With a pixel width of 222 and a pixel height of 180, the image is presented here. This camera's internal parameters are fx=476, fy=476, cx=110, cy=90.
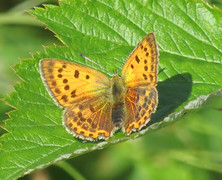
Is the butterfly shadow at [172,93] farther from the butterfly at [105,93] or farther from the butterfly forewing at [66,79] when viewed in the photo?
the butterfly forewing at [66,79]

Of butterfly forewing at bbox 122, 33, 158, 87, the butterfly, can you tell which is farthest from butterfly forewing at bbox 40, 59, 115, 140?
butterfly forewing at bbox 122, 33, 158, 87

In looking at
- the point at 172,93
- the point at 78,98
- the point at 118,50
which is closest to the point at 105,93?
the point at 78,98

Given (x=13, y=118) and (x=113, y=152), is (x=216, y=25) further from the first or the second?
(x=113, y=152)

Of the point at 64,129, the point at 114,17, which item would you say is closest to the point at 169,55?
the point at 114,17

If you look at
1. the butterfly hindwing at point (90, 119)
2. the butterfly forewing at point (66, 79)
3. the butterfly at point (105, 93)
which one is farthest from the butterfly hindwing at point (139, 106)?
the butterfly forewing at point (66, 79)

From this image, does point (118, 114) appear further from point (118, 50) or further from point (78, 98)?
point (118, 50)

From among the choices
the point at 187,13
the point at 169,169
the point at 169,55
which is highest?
the point at 187,13
